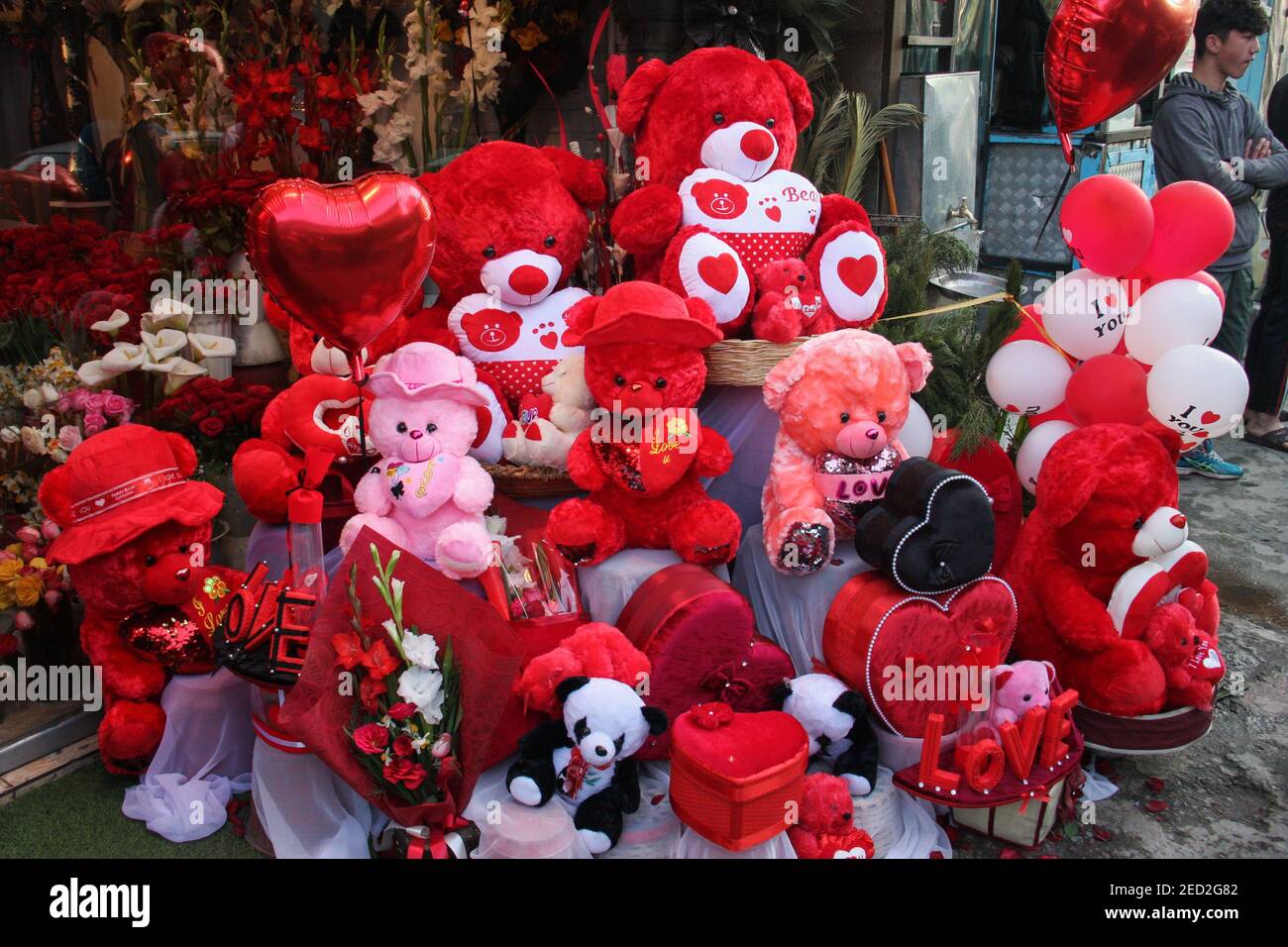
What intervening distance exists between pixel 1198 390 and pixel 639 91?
2019 millimetres

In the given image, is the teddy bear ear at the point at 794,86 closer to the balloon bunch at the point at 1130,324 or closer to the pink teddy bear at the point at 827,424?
the balloon bunch at the point at 1130,324

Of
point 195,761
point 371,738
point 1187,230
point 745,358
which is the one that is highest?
point 1187,230

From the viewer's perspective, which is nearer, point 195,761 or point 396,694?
point 396,694

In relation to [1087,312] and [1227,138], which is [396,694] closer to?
[1087,312]

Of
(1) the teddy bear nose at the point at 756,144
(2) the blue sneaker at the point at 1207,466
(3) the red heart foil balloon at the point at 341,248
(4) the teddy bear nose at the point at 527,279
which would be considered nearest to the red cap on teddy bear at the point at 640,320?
(4) the teddy bear nose at the point at 527,279

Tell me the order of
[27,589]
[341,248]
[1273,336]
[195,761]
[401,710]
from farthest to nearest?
[1273,336] < [27,589] < [195,761] < [341,248] < [401,710]

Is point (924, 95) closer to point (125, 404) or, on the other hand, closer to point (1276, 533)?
point (1276, 533)

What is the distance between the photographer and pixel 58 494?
2.80m

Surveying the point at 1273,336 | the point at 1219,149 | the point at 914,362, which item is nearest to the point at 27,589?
the point at 914,362

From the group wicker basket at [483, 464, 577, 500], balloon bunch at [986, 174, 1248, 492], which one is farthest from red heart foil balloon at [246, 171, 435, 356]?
balloon bunch at [986, 174, 1248, 492]

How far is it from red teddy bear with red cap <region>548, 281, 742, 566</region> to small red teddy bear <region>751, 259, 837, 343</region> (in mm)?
343

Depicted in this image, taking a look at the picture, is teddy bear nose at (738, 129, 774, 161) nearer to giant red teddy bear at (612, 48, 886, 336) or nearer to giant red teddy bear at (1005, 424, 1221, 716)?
giant red teddy bear at (612, 48, 886, 336)

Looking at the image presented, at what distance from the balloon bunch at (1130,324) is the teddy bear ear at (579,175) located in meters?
1.46

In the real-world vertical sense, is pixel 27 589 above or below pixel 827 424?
below
